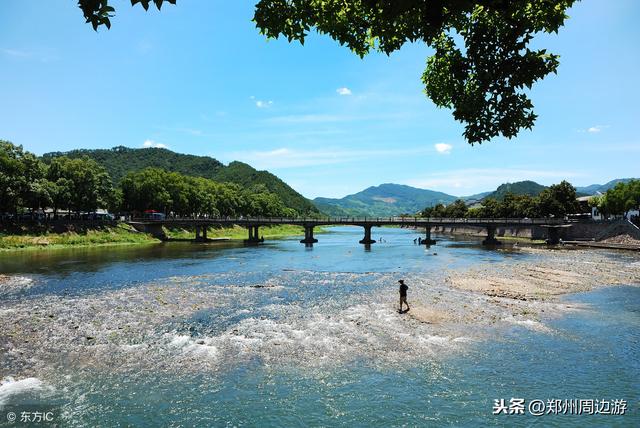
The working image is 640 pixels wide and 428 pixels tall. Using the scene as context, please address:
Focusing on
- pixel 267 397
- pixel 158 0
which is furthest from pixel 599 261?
pixel 158 0

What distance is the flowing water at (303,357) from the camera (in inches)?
627

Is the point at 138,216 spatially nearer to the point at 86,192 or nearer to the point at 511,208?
the point at 86,192

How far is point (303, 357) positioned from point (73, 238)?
94334 mm

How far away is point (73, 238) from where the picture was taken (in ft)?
316

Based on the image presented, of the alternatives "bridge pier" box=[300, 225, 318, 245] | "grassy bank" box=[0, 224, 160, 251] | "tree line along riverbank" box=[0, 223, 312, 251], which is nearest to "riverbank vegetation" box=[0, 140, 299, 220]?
"tree line along riverbank" box=[0, 223, 312, 251]

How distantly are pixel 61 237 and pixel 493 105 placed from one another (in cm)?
10712

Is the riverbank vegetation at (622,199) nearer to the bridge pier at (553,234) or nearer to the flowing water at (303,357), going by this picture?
the bridge pier at (553,234)

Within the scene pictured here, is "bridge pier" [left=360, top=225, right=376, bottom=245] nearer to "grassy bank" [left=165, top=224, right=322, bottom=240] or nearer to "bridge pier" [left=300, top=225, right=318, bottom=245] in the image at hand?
"bridge pier" [left=300, top=225, right=318, bottom=245]

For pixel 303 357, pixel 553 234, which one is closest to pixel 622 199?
pixel 553 234

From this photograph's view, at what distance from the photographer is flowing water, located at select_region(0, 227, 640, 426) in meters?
15.9

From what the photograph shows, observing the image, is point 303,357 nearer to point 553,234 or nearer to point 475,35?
point 475,35

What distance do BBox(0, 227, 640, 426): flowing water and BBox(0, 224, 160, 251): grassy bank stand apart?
51738 millimetres

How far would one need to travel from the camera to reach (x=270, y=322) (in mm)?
29312

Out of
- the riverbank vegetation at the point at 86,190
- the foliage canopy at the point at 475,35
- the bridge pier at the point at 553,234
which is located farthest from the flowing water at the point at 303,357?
the bridge pier at the point at 553,234
